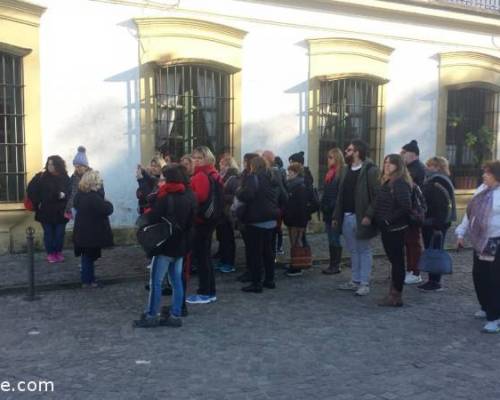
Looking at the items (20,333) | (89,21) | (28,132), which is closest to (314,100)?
(89,21)

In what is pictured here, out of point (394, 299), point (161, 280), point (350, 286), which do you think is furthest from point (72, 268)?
point (394, 299)

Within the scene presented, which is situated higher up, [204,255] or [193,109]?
[193,109]

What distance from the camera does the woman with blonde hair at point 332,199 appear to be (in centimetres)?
752

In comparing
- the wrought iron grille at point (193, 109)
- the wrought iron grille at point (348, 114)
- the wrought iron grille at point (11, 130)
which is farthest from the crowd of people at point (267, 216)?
the wrought iron grille at point (348, 114)

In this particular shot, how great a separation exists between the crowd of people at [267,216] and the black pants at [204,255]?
0.01 m

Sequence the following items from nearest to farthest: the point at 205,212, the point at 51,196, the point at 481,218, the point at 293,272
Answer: the point at 481,218 → the point at 205,212 → the point at 293,272 → the point at 51,196

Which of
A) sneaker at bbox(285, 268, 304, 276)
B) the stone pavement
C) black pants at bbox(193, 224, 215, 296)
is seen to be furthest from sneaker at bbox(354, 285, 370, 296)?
black pants at bbox(193, 224, 215, 296)

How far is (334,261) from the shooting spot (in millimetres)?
7895

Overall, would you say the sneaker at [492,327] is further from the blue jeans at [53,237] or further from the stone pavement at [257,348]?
the blue jeans at [53,237]

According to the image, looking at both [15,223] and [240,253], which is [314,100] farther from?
[15,223]

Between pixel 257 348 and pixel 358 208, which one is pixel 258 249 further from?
pixel 257 348

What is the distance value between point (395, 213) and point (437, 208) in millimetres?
1051

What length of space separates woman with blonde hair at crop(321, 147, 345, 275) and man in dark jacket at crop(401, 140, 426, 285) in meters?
0.86

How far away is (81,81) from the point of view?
8891 mm
